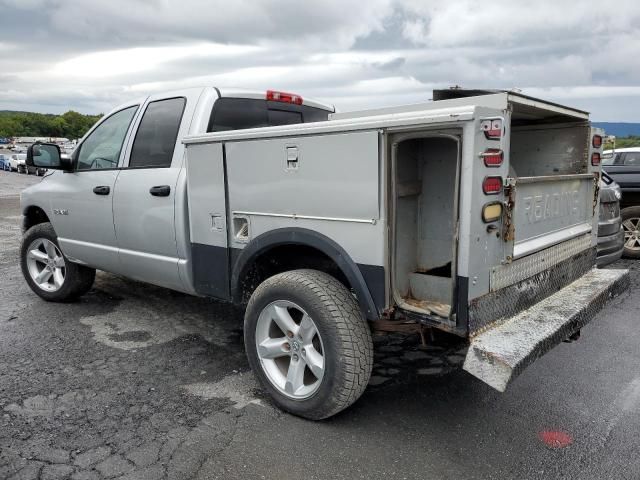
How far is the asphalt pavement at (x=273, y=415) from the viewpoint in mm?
2750

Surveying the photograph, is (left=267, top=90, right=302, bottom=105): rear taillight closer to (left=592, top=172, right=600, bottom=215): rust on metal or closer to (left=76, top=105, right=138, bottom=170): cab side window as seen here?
(left=76, top=105, right=138, bottom=170): cab side window

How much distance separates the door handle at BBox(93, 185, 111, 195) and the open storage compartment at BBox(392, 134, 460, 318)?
2.65m

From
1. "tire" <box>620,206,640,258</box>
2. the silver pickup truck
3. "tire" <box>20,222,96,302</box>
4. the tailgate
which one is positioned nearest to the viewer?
the silver pickup truck

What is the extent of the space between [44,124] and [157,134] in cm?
13395

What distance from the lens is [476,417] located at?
10.7 feet

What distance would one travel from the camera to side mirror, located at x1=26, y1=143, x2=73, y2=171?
484cm

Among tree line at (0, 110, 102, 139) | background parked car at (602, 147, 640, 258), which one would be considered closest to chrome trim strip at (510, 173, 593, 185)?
background parked car at (602, 147, 640, 258)

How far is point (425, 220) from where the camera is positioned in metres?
3.17

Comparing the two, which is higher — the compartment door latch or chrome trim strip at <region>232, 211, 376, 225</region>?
the compartment door latch

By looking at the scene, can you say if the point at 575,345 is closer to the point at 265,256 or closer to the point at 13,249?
the point at 265,256

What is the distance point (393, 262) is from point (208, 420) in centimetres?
143

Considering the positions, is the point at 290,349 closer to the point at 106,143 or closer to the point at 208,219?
the point at 208,219

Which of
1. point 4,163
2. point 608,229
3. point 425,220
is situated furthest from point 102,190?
point 4,163

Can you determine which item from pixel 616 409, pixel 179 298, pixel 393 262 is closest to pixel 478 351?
pixel 393 262
